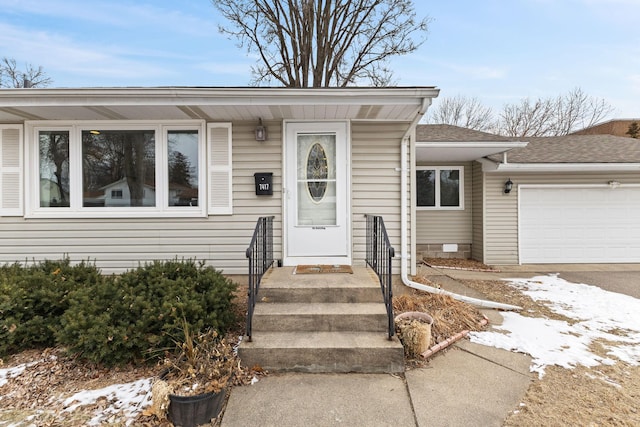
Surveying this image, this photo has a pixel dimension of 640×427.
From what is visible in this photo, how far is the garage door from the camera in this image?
304 inches

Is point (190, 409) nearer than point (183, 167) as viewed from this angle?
Yes

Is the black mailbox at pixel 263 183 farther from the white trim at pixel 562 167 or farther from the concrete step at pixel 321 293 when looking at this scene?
the white trim at pixel 562 167

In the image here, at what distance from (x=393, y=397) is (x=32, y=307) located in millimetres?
3421

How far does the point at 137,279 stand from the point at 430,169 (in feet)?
23.9

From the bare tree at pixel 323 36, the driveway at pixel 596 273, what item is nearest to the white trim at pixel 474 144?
the driveway at pixel 596 273

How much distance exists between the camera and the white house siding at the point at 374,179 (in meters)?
4.56

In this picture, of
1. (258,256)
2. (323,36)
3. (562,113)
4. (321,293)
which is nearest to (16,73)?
(323,36)

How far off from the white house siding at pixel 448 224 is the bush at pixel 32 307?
23.9ft

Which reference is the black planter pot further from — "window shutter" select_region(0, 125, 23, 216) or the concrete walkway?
"window shutter" select_region(0, 125, 23, 216)

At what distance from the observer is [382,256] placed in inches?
142

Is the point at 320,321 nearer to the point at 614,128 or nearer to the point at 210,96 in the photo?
the point at 210,96

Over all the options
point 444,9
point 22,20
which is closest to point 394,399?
point 444,9

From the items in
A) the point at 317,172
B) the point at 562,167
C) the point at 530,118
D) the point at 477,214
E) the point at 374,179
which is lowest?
the point at 477,214

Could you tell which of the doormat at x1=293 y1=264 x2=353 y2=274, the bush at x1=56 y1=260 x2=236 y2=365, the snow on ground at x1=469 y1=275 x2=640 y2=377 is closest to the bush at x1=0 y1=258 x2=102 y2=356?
the bush at x1=56 y1=260 x2=236 y2=365
